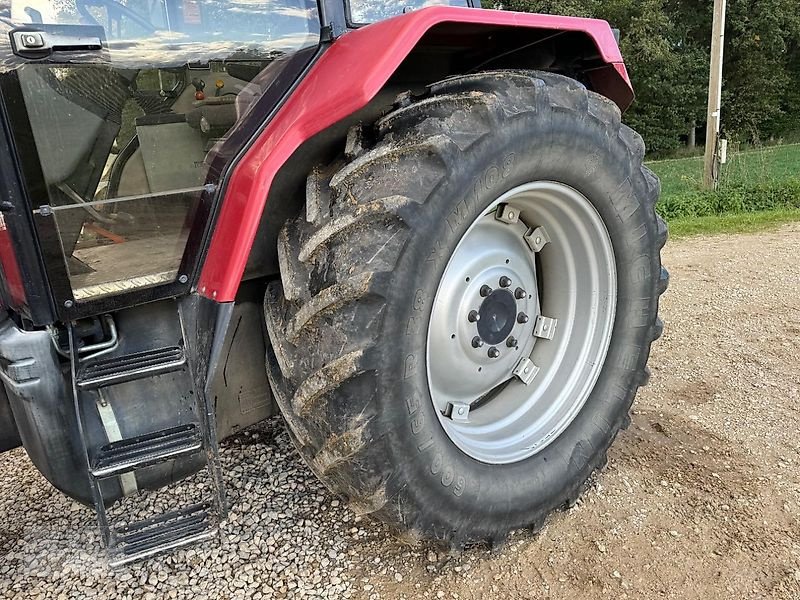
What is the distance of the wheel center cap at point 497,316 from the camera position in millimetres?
2064

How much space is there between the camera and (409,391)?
1.65m

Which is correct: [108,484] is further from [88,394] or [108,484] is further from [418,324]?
[418,324]

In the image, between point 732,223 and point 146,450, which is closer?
point 146,450

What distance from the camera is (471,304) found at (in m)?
2.03

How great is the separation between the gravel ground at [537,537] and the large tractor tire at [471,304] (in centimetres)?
16

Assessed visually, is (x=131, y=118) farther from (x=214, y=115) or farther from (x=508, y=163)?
(x=508, y=163)

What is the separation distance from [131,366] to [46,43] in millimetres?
761

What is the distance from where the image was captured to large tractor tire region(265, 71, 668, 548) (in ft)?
5.16

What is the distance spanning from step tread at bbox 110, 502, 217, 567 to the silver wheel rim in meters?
0.72

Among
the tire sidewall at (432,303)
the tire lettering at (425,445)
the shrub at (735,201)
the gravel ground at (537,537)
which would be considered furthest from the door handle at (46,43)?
the shrub at (735,201)

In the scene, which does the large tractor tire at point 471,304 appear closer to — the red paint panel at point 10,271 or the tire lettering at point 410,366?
the tire lettering at point 410,366

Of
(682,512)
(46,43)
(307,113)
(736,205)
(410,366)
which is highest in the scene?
(46,43)

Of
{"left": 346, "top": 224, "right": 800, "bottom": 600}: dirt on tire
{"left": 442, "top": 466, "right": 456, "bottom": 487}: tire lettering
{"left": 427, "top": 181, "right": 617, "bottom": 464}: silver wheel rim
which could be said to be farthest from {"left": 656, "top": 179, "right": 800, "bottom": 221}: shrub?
{"left": 442, "top": 466, "right": 456, "bottom": 487}: tire lettering

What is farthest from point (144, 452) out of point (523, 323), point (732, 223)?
point (732, 223)
